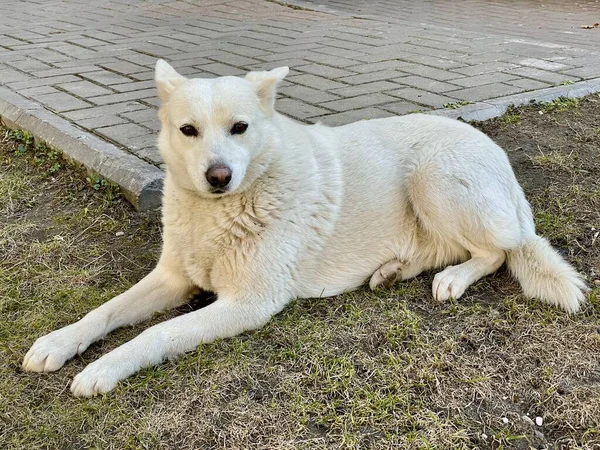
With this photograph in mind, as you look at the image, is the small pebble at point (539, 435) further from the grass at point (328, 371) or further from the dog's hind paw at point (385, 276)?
the dog's hind paw at point (385, 276)

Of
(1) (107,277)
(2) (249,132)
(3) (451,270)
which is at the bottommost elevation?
(1) (107,277)

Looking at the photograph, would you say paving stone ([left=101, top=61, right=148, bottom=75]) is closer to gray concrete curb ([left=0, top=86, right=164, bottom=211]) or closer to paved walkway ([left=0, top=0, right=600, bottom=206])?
paved walkway ([left=0, top=0, right=600, bottom=206])

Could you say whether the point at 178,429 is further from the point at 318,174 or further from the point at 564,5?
the point at 564,5

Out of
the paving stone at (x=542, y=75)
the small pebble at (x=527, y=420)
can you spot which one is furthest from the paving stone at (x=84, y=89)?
the small pebble at (x=527, y=420)

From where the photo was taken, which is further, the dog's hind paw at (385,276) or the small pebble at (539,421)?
the dog's hind paw at (385,276)

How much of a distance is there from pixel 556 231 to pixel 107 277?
245 cm

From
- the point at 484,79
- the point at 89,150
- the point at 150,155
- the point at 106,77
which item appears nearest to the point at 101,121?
the point at 89,150

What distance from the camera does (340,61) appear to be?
6.86 m

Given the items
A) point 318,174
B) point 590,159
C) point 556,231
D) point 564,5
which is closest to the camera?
point 318,174

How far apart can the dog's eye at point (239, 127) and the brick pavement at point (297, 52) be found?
4.91 ft

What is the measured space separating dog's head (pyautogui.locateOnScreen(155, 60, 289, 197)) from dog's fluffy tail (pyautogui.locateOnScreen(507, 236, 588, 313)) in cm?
133

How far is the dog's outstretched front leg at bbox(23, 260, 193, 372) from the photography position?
259 cm

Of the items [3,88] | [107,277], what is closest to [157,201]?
[107,277]

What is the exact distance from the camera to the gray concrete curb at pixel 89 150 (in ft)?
12.7
